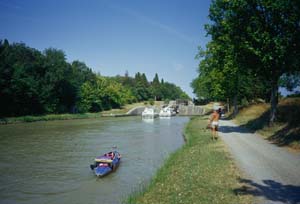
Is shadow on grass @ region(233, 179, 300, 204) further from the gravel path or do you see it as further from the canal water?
the canal water

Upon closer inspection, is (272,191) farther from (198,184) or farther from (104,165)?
(104,165)

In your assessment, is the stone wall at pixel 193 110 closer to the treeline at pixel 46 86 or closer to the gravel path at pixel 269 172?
the treeline at pixel 46 86

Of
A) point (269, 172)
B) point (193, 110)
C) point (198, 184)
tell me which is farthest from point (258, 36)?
point (193, 110)

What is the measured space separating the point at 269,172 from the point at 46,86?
70326 mm

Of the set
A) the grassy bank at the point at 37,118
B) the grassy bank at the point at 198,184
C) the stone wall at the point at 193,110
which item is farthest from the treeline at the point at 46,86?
the grassy bank at the point at 198,184

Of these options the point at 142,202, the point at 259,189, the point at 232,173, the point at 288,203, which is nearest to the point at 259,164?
the point at 232,173

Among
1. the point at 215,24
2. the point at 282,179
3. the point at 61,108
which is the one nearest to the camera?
the point at 282,179

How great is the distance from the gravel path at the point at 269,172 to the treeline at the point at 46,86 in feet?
188

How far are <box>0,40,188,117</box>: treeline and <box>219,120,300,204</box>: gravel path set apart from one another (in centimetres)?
5728

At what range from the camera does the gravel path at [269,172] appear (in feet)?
26.9

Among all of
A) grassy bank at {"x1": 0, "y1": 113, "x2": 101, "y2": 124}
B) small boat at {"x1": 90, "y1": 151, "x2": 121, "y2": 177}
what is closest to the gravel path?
small boat at {"x1": 90, "y1": 151, "x2": 121, "y2": 177}

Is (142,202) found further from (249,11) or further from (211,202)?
(249,11)

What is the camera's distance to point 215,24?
948 inches

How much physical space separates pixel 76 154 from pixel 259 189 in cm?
1690
